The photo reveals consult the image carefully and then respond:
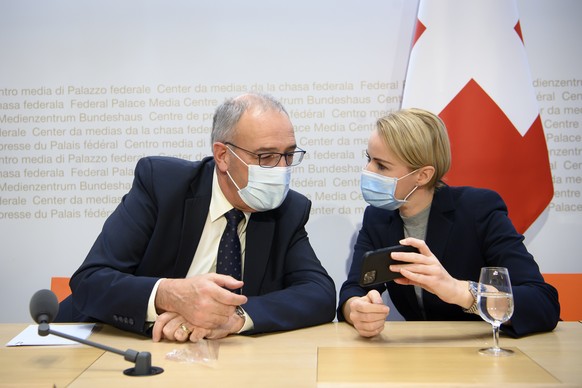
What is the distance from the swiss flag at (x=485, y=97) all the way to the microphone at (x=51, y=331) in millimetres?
2375

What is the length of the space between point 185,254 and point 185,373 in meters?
1.07

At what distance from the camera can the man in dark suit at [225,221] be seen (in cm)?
272

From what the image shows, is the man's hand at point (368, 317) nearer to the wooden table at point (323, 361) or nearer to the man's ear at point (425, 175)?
the wooden table at point (323, 361)

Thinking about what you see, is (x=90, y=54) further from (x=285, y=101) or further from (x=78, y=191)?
(x=285, y=101)

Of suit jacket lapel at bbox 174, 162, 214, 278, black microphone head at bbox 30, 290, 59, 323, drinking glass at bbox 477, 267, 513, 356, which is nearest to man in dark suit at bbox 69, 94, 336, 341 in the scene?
suit jacket lapel at bbox 174, 162, 214, 278

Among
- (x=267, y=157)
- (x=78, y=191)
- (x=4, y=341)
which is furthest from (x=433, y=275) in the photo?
(x=78, y=191)

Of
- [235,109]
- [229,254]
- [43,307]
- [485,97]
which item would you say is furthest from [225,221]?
[485,97]

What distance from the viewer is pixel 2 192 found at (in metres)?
4.23

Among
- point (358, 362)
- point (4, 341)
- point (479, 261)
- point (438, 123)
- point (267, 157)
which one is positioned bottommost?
point (4, 341)

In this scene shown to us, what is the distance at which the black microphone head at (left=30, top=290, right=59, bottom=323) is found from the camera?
1892 mm

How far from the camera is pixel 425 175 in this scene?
3.15 m

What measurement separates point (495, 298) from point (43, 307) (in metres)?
1.36

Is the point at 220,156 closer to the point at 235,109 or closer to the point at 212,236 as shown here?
the point at 235,109

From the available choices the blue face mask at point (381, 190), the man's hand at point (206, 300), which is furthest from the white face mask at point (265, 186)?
the man's hand at point (206, 300)
